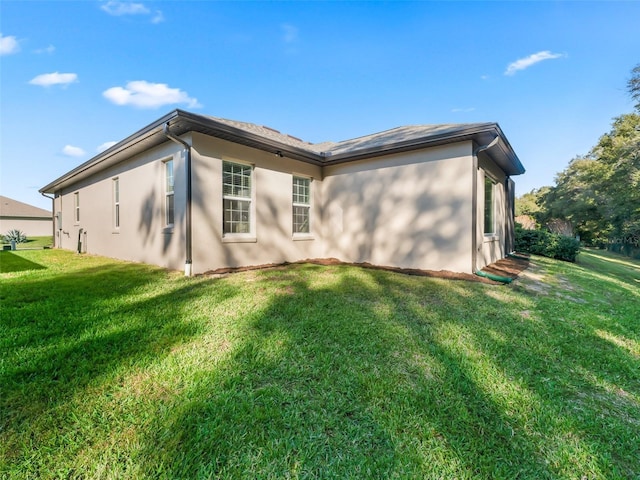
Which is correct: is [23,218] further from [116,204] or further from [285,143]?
[285,143]

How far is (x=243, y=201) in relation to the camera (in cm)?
673

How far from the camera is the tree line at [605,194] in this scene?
18975mm

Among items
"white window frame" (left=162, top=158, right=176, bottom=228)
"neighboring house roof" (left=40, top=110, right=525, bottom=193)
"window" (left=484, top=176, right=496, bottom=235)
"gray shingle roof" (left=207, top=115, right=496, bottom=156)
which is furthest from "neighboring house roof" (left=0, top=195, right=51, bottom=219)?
"window" (left=484, top=176, right=496, bottom=235)

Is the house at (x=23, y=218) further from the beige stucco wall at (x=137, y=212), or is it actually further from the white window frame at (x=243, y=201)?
the white window frame at (x=243, y=201)

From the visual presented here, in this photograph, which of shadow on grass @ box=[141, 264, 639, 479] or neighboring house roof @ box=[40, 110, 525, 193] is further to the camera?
neighboring house roof @ box=[40, 110, 525, 193]

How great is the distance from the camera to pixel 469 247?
6.21m

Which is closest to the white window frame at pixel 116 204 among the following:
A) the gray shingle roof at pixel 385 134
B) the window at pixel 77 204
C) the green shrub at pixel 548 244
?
the gray shingle roof at pixel 385 134

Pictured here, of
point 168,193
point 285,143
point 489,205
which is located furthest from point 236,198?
point 489,205

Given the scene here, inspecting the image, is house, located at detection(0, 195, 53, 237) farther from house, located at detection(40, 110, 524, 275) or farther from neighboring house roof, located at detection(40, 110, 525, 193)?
neighboring house roof, located at detection(40, 110, 525, 193)

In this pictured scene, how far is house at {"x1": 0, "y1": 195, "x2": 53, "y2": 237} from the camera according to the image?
24.1m

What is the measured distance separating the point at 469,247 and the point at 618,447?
4.97 meters

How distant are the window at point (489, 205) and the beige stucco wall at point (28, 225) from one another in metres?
35.5

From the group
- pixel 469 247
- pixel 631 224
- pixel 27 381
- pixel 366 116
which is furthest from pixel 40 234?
pixel 631 224

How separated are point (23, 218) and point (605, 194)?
2065 inches
